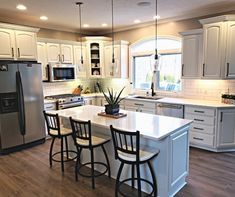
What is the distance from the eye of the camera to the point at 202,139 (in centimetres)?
413

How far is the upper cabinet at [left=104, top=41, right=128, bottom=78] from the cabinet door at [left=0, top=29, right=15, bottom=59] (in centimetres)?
251

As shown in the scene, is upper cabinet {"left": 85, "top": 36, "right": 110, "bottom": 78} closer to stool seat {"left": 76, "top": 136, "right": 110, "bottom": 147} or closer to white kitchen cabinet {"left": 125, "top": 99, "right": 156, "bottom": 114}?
white kitchen cabinet {"left": 125, "top": 99, "right": 156, "bottom": 114}

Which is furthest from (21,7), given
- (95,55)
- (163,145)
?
(163,145)

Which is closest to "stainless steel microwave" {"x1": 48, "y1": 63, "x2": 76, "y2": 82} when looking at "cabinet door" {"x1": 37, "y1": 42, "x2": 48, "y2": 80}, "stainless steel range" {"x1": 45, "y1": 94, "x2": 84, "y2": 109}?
"cabinet door" {"x1": 37, "y1": 42, "x2": 48, "y2": 80}

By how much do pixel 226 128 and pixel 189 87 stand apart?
1296 millimetres

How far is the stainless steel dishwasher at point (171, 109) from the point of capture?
4.34m

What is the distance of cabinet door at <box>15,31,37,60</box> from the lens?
4.36 m

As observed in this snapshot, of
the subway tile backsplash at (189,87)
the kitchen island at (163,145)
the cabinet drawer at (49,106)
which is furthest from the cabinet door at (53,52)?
the kitchen island at (163,145)

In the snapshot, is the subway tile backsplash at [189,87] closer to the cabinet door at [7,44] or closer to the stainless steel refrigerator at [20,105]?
the stainless steel refrigerator at [20,105]

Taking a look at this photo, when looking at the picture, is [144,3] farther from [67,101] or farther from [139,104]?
[67,101]

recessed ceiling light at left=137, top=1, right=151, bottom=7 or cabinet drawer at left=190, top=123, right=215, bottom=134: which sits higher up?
recessed ceiling light at left=137, top=1, right=151, bottom=7

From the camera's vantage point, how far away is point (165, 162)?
2486 mm

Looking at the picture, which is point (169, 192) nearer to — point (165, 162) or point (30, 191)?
point (165, 162)

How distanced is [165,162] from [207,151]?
2041 millimetres
